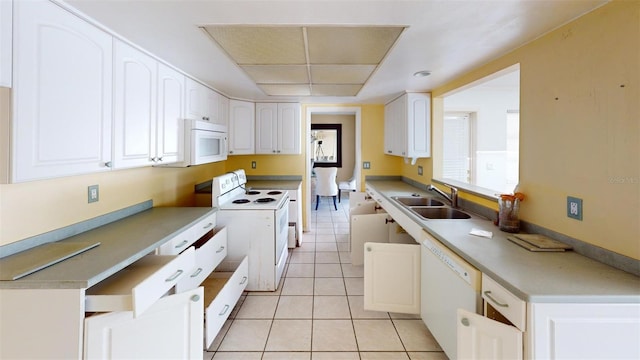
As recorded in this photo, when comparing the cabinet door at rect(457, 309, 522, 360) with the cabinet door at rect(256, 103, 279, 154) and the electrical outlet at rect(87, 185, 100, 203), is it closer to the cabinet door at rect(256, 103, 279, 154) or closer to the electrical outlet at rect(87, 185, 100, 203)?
the electrical outlet at rect(87, 185, 100, 203)

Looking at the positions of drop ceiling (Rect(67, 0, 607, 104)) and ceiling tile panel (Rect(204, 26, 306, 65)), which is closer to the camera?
drop ceiling (Rect(67, 0, 607, 104))

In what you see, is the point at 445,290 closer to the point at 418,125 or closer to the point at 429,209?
the point at 429,209

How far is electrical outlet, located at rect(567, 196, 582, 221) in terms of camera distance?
1500 millimetres

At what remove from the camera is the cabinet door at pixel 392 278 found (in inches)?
85.7

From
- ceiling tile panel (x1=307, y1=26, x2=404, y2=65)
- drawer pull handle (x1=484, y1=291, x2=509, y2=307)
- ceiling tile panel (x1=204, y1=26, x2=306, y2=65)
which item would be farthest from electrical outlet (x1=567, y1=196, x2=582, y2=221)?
ceiling tile panel (x1=204, y1=26, x2=306, y2=65)

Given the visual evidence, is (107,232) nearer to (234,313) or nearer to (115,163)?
(115,163)

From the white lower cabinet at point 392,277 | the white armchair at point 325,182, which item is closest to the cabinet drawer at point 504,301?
the white lower cabinet at point 392,277

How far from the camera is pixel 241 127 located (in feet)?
12.9

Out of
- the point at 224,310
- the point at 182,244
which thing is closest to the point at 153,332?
the point at 182,244

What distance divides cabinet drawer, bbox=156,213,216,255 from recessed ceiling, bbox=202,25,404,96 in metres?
1.29

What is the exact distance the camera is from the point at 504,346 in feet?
3.84

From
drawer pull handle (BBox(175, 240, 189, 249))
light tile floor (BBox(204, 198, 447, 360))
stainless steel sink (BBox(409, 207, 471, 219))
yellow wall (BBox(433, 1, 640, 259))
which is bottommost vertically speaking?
light tile floor (BBox(204, 198, 447, 360))

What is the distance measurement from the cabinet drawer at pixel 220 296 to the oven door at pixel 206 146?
3.37 feet

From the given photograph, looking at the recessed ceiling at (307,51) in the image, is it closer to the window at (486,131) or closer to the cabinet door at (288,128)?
the cabinet door at (288,128)
